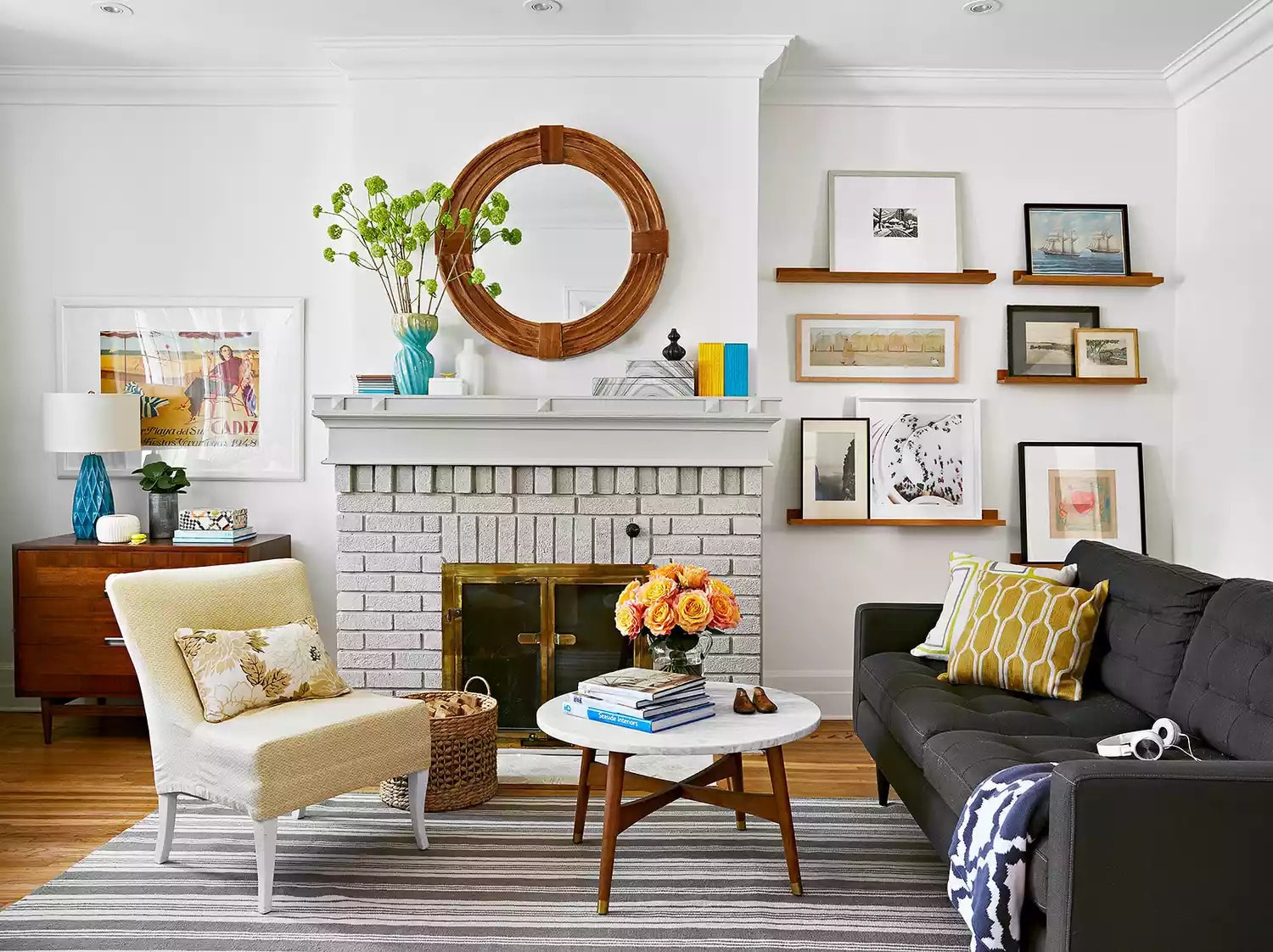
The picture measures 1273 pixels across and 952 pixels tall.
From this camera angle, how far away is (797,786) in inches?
137

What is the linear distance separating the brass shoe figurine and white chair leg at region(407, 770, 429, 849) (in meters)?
0.97

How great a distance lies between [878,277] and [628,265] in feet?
3.59

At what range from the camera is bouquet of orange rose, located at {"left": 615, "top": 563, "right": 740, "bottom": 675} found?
268 cm

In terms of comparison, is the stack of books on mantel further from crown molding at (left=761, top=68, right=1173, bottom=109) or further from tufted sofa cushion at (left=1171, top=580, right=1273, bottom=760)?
crown molding at (left=761, top=68, right=1173, bottom=109)

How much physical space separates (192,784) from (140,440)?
2150mm

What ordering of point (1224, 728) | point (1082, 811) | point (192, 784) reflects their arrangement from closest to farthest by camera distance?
point (1082, 811)
point (1224, 728)
point (192, 784)

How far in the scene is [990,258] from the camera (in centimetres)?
434

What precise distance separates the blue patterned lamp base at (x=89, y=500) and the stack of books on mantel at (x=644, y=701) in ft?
8.19

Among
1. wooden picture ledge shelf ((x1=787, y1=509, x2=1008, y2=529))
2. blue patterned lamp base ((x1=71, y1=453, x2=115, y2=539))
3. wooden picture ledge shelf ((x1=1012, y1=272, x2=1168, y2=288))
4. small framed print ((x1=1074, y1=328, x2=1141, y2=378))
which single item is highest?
wooden picture ledge shelf ((x1=1012, y1=272, x2=1168, y2=288))

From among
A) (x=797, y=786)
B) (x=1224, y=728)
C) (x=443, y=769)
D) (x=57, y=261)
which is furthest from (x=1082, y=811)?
(x=57, y=261)

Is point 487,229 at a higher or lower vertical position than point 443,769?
higher

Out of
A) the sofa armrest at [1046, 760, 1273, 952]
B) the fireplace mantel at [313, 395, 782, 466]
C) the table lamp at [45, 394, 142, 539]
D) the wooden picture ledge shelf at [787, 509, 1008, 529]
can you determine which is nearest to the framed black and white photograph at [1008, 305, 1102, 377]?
the wooden picture ledge shelf at [787, 509, 1008, 529]

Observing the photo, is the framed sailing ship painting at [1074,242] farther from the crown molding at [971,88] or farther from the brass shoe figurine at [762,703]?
the brass shoe figurine at [762,703]

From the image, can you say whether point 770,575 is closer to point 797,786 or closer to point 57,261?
point 797,786
